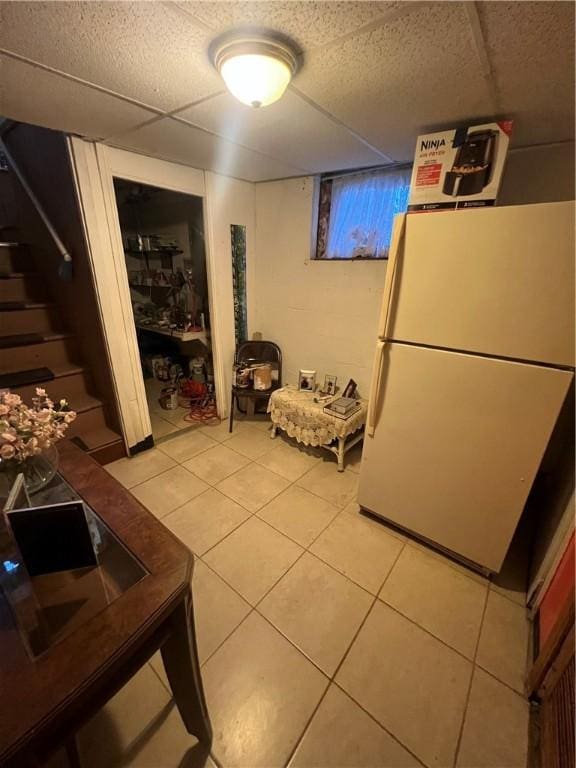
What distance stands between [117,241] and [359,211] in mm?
1744

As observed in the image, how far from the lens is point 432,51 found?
933 millimetres

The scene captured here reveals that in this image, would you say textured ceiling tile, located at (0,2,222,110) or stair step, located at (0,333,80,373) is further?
stair step, located at (0,333,80,373)

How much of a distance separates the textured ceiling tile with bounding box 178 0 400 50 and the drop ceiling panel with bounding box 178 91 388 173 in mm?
380

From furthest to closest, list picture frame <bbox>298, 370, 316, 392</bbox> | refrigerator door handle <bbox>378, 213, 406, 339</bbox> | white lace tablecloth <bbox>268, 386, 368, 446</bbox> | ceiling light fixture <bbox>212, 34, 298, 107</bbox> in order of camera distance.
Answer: picture frame <bbox>298, 370, 316, 392</bbox> → white lace tablecloth <bbox>268, 386, 368, 446</bbox> → refrigerator door handle <bbox>378, 213, 406, 339</bbox> → ceiling light fixture <bbox>212, 34, 298, 107</bbox>

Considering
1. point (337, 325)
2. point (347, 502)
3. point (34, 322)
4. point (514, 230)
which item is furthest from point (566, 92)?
point (34, 322)

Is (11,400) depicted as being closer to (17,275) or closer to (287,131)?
(287,131)

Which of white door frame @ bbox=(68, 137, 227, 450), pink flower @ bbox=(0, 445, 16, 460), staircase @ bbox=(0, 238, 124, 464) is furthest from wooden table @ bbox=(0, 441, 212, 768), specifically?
staircase @ bbox=(0, 238, 124, 464)

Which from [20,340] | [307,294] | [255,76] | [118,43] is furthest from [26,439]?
[307,294]

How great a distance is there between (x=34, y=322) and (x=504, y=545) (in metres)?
3.46

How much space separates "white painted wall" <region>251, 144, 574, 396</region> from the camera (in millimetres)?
2445

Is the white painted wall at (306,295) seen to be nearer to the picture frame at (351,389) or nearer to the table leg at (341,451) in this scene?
the picture frame at (351,389)

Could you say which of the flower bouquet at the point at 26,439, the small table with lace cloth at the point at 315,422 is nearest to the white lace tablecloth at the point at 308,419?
the small table with lace cloth at the point at 315,422

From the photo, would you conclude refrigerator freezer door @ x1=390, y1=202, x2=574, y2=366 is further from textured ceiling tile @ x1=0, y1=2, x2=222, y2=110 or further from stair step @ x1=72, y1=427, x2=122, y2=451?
stair step @ x1=72, y1=427, x2=122, y2=451

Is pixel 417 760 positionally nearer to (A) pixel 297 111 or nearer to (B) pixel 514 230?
(B) pixel 514 230
